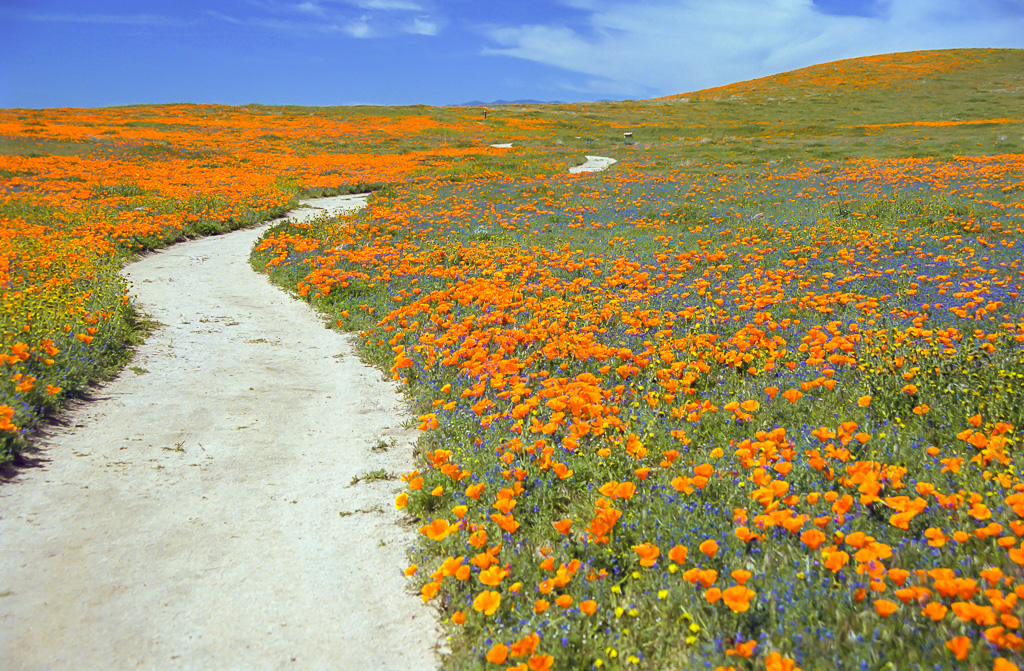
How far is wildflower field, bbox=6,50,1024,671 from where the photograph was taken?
2861mm

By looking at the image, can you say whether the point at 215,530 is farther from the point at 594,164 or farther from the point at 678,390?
the point at 594,164

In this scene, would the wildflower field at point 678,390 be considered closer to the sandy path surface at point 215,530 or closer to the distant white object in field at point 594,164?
the sandy path surface at point 215,530

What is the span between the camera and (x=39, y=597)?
11.4 ft

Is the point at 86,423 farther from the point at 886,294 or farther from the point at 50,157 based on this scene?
the point at 50,157

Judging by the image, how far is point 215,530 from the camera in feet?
14.0

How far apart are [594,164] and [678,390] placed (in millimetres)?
33926

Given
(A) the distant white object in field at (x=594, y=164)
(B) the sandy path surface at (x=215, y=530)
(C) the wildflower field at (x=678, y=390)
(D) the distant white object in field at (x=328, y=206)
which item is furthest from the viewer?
(A) the distant white object in field at (x=594, y=164)

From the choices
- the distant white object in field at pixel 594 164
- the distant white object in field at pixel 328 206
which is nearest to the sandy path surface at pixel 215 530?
the distant white object in field at pixel 328 206

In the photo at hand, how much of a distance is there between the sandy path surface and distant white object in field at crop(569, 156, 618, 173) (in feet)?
95.0

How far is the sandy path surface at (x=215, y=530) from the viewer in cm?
325

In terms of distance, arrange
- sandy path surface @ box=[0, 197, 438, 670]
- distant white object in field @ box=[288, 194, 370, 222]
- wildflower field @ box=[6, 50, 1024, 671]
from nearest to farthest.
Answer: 1. wildflower field @ box=[6, 50, 1024, 671]
2. sandy path surface @ box=[0, 197, 438, 670]
3. distant white object in field @ box=[288, 194, 370, 222]

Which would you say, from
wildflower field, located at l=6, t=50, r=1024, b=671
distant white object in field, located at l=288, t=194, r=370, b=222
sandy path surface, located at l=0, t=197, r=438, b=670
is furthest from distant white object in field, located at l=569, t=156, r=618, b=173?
sandy path surface, located at l=0, t=197, r=438, b=670

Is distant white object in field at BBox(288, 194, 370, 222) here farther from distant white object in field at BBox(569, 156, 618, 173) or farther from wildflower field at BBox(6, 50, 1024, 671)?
distant white object in field at BBox(569, 156, 618, 173)

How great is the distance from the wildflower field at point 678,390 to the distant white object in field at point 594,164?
1297cm
